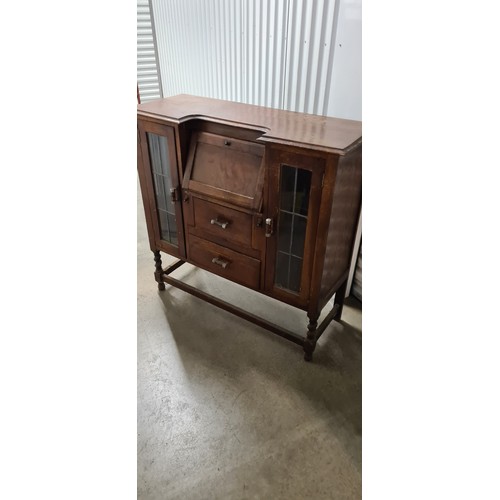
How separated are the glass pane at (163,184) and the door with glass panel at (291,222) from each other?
0.61 metres

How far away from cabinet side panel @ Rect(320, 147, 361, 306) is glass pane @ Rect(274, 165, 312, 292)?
11 centimetres

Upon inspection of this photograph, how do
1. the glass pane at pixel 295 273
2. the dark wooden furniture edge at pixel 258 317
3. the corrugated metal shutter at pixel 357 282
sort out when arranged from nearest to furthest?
the glass pane at pixel 295 273 → the dark wooden furniture edge at pixel 258 317 → the corrugated metal shutter at pixel 357 282

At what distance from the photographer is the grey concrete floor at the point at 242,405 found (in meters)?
1.41

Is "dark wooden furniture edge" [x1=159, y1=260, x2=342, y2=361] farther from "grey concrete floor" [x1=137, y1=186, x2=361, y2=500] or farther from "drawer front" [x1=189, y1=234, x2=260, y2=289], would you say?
"drawer front" [x1=189, y1=234, x2=260, y2=289]

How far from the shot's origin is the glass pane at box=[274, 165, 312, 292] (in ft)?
4.75

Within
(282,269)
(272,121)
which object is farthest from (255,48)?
(282,269)

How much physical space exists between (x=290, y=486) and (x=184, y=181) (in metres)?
1.37

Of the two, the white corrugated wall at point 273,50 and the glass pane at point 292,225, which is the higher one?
the white corrugated wall at point 273,50

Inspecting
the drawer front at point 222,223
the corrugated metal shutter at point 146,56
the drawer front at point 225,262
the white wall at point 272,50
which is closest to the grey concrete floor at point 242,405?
the drawer front at point 225,262

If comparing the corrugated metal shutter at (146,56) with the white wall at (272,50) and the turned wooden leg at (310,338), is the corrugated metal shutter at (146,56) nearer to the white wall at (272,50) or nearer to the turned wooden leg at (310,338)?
the white wall at (272,50)

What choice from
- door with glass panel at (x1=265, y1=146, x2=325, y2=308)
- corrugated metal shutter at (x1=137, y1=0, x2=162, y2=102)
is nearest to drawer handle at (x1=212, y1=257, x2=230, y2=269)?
door with glass panel at (x1=265, y1=146, x2=325, y2=308)
